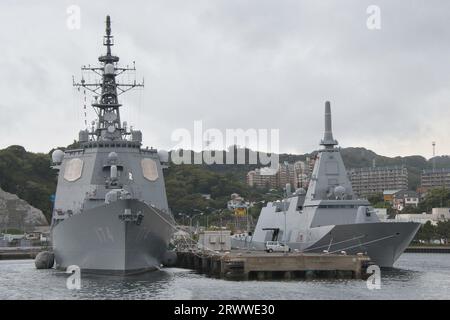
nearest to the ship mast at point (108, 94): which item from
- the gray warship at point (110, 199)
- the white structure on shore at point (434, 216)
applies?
the gray warship at point (110, 199)

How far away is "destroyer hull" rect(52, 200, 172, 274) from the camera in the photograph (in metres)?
41.7

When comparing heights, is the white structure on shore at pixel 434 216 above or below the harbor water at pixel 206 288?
above

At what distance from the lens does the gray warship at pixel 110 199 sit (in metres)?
41.9

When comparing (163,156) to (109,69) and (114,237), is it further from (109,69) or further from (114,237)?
(114,237)

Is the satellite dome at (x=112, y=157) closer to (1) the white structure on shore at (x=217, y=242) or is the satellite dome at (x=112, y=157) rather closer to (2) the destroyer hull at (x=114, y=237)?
(2) the destroyer hull at (x=114, y=237)

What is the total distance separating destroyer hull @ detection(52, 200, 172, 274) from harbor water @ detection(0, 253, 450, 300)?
2.51 feet

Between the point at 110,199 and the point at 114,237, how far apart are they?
223cm

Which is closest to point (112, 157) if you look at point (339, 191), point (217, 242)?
point (217, 242)

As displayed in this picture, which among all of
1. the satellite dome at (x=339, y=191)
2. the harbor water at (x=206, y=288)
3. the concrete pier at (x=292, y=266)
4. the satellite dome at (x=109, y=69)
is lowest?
the harbor water at (x=206, y=288)

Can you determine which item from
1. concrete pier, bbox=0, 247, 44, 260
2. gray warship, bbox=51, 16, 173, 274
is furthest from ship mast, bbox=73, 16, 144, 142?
concrete pier, bbox=0, 247, 44, 260

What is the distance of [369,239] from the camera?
50750 millimetres

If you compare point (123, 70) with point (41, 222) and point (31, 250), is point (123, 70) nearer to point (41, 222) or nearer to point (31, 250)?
point (31, 250)
